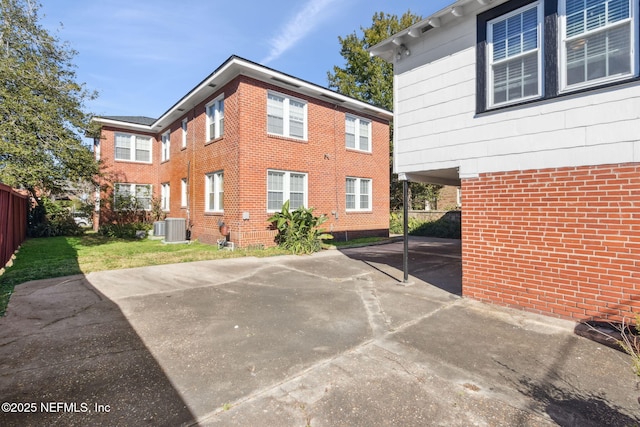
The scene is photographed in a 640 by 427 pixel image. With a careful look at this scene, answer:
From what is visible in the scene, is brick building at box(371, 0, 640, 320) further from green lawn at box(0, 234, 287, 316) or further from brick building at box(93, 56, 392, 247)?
green lawn at box(0, 234, 287, 316)

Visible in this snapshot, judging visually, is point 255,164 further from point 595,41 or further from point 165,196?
point 165,196

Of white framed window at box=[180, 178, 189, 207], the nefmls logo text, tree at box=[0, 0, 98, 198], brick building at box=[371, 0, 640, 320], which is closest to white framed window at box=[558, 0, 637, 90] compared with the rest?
brick building at box=[371, 0, 640, 320]

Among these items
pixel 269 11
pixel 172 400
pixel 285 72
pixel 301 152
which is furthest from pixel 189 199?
pixel 172 400

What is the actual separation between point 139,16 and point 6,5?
880cm

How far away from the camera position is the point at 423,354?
3484 millimetres

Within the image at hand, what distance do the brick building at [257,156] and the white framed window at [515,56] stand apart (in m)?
8.04

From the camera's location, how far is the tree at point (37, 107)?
1052 centimetres

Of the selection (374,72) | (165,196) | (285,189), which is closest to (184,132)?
(165,196)

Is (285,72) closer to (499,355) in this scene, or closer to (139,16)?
(139,16)

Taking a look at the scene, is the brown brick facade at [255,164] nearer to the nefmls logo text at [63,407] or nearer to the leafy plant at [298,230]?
the leafy plant at [298,230]

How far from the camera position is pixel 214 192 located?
13.4m

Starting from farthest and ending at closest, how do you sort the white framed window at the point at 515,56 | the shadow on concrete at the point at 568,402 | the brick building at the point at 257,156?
1. the brick building at the point at 257,156
2. the white framed window at the point at 515,56
3. the shadow on concrete at the point at 568,402

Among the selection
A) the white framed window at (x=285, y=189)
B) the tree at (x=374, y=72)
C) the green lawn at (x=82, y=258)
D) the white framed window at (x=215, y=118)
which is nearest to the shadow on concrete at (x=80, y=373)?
the green lawn at (x=82, y=258)

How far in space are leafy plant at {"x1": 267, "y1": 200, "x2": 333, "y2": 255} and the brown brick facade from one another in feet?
2.48
